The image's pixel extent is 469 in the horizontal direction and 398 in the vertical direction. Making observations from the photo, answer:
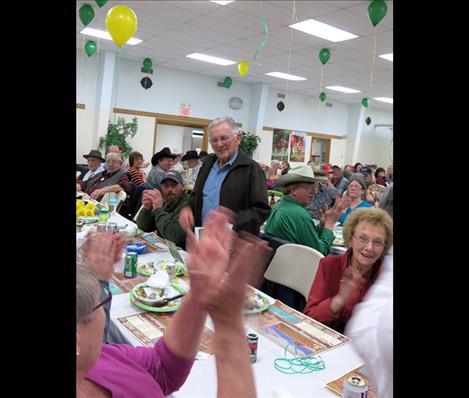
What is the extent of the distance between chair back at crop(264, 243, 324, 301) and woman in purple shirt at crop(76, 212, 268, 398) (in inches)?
48.8

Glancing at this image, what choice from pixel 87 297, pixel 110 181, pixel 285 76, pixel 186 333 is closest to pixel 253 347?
pixel 186 333

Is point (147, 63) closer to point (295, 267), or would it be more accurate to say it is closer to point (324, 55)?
point (324, 55)

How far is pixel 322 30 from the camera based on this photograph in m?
5.86

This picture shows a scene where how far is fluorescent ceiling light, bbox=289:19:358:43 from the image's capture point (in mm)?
5617

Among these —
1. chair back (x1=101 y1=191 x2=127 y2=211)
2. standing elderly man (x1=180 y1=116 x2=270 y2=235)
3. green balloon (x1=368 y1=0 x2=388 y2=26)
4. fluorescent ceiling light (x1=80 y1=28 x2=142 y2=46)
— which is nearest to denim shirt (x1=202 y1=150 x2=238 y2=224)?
standing elderly man (x1=180 y1=116 x2=270 y2=235)

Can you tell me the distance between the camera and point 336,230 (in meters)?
3.99

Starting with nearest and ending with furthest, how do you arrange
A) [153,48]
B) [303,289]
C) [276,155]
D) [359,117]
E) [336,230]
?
[303,289] < [336,230] < [153,48] < [276,155] < [359,117]

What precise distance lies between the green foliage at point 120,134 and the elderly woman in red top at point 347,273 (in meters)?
7.29

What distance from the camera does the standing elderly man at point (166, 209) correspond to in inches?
105

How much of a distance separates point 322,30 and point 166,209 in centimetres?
432

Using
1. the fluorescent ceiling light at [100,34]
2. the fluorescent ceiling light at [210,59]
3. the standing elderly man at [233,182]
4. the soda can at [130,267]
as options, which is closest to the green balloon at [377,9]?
the standing elderly man at [233,182]
